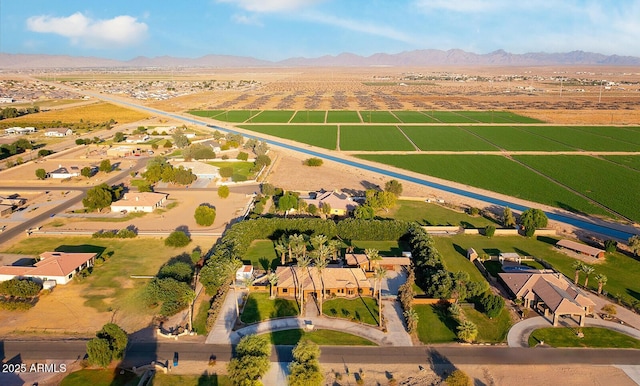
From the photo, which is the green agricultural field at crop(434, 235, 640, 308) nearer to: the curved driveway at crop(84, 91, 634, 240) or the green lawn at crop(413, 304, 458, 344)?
the curved driveway at crop(84, 91, 634, 240)

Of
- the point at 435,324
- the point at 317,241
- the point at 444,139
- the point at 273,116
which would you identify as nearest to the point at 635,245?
the point at 435,324

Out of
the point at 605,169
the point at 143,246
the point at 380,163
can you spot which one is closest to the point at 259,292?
the point at 143,246

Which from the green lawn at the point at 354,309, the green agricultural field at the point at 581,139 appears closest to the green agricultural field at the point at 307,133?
the green agricultural field at the point at 581,139

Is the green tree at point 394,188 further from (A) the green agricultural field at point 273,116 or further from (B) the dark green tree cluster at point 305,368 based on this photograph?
(A) the green agricultural field at point 273,116

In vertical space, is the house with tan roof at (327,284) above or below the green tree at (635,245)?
below

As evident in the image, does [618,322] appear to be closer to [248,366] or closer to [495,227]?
[495,227]

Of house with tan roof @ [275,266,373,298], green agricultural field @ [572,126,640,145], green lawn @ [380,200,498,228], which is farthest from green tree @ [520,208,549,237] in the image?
green agricultural field @ [572,126,640,145]

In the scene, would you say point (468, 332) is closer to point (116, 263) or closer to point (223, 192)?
point (116, 263)
